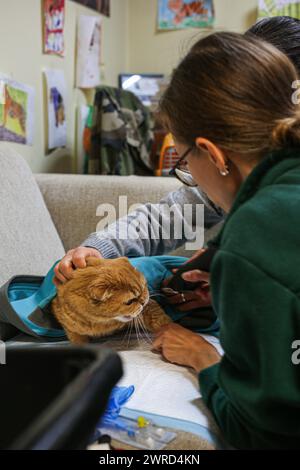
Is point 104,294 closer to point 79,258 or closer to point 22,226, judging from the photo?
point 79,258

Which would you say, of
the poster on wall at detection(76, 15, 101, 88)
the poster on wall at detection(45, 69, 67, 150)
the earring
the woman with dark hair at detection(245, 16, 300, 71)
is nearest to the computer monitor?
the poster on wall at detection(76, 15, 101, 88)

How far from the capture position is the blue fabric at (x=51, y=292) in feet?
3.93

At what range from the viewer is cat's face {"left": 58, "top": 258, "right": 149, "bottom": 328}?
113 cm

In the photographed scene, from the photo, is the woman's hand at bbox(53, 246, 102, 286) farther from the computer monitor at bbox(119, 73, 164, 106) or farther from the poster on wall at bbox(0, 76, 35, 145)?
the computer monitor at bbox(119, 73, 164, 106)

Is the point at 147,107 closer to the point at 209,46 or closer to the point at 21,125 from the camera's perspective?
the point at 21,125

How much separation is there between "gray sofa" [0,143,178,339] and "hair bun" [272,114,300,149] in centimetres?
79

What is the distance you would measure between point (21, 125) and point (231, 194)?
4.30 ft

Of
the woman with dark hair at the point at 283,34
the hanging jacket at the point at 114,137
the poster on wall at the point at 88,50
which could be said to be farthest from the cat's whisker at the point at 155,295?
the poster on wall at the point at 88,50

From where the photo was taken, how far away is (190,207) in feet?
4.79

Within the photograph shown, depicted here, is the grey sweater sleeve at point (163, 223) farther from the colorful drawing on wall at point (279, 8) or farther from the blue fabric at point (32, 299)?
the colorful drawing on wall at point (279, 8)

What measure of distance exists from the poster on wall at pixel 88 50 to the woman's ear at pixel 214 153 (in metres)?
1.74

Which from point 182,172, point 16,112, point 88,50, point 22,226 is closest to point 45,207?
point 22,226

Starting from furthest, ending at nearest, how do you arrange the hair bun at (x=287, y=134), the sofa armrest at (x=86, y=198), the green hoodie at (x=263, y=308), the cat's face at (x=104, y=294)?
1. the sofa armrest at (x=86, y=198)
2. the cat's face at (x=104, y=294)
3. the hair bun at (x=287, y=134)
4. the green hoodie at (x=263, y=308)

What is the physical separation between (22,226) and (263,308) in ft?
3.02
